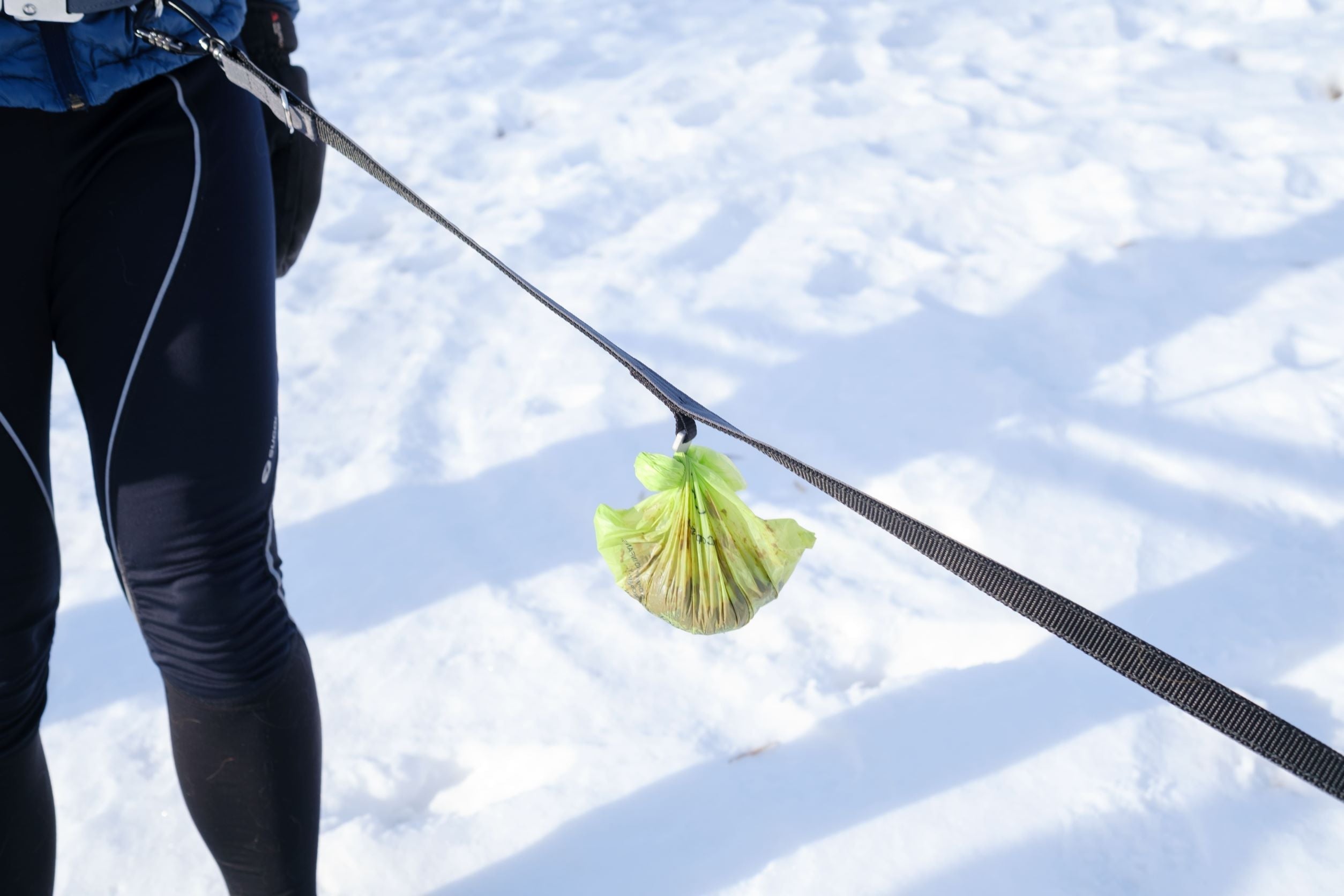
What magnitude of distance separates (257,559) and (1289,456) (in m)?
1.72

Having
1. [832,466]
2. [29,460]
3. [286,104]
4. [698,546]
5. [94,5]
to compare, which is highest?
[94,5]

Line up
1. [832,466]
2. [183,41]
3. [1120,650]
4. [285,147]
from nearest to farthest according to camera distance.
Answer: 1. [1120,650]
2. [183,41]
3. [285,147]
4. [832,466]

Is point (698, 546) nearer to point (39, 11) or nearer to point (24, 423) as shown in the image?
point (24, 423)

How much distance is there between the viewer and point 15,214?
103cm

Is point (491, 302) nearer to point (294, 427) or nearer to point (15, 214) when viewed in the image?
point (294, 427)

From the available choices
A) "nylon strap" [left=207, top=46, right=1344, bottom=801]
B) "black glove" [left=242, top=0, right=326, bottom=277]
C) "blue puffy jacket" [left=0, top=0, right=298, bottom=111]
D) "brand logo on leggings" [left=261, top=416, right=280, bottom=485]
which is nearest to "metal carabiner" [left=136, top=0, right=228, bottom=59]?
"blue puffy jacket" [left=0, top=0, right=298, bottom=111]

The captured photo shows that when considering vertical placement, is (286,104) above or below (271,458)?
above

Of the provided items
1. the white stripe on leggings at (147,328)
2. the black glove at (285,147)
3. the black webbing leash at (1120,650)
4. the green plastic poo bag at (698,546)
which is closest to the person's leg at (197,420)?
the white stripe on leggings at (147,328)

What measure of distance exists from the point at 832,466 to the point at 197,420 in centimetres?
128

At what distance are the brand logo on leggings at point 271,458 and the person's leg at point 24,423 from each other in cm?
21

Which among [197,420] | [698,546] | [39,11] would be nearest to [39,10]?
[39,11]

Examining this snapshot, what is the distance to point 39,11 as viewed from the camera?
1002 mm

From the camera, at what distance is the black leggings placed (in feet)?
3.43

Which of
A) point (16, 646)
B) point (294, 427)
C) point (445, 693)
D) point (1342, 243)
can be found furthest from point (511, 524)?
point (1342, 243)
